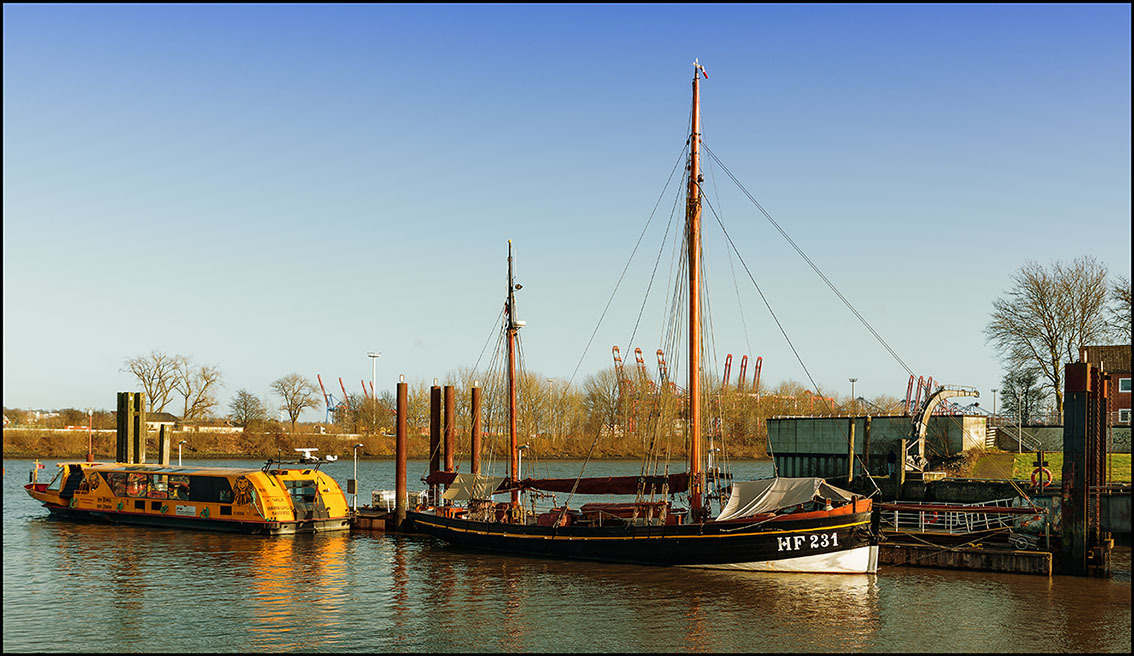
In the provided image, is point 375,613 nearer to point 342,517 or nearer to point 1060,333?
point 342,517

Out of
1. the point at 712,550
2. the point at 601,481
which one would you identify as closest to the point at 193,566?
the point at 601,481

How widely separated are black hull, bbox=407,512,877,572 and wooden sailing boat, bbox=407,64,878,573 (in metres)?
0.04

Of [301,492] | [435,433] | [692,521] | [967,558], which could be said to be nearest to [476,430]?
[435,433]

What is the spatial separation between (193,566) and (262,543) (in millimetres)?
6740

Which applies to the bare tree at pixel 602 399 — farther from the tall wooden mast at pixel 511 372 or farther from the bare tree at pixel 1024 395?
the tall wooden mast at pixel 511 372

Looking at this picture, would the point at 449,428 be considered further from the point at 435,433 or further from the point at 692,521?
the point at 692,521

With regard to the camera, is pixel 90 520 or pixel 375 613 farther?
pixel 90 520

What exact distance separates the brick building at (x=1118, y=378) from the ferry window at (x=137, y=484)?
2546 inches

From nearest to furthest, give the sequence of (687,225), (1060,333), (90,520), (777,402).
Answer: (687,225), (90,520), (1060,333), (777,402)

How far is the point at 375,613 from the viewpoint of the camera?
28.8 metres

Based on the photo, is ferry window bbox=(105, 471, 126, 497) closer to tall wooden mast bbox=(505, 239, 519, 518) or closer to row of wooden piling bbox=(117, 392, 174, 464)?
row of wooden piling bbox=(117, 392, 174, 464)

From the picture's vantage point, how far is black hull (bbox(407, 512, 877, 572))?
34625 millimetres

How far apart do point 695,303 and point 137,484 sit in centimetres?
3183

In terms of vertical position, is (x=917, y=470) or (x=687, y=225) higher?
(x=687, y=225)
